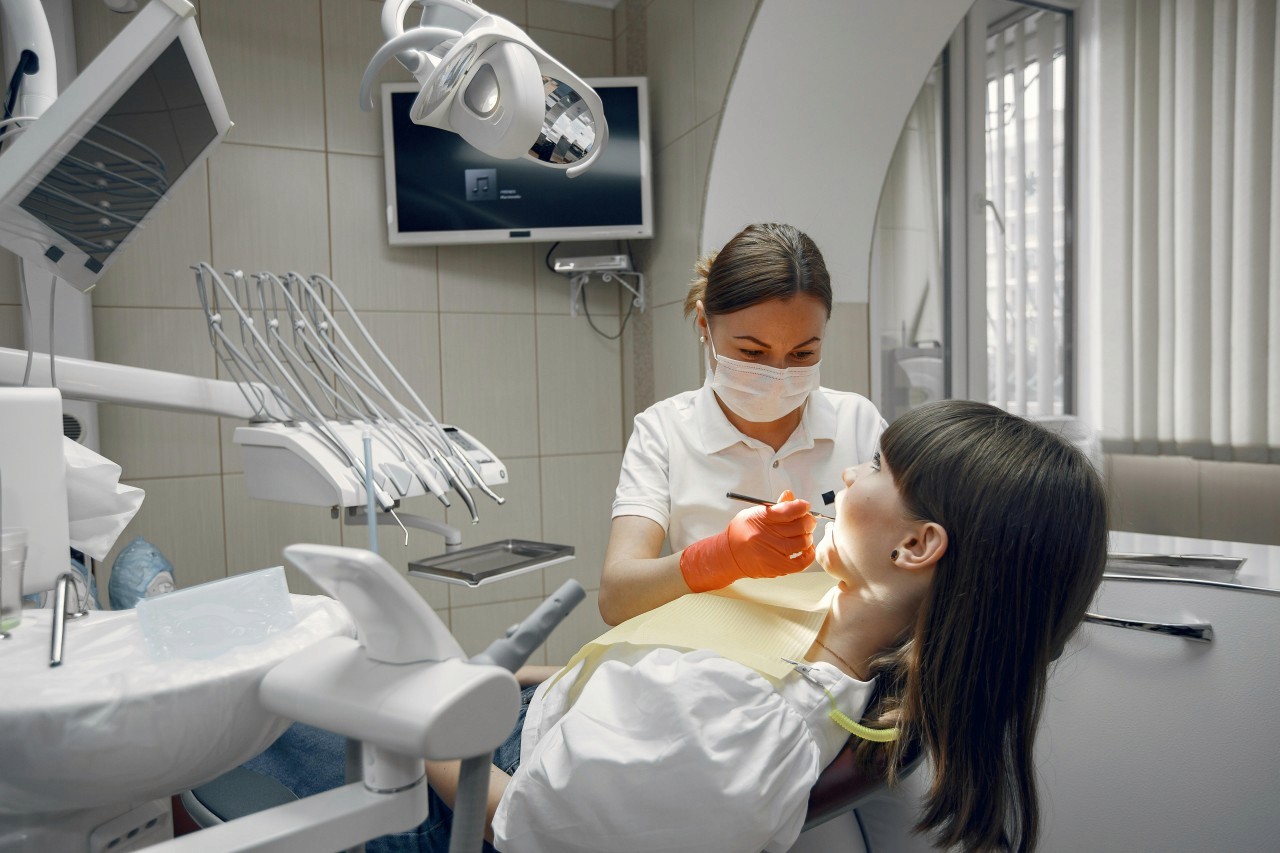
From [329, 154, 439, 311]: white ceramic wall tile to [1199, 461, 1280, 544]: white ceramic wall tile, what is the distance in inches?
100

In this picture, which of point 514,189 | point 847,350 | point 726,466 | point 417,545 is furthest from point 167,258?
point 847,350

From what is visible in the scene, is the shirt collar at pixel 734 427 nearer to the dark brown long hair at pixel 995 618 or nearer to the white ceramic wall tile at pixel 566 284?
the dark brown long hair at pixel 995 618

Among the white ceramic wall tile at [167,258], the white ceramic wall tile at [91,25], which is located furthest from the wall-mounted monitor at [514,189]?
the white ceramic wall tile at [91,25]

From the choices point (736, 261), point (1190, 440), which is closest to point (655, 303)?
point (736, 261)

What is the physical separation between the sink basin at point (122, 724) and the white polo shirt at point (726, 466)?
0.86 m

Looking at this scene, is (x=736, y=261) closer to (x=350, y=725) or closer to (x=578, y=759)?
(x=578, y=759)

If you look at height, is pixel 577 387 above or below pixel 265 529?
above

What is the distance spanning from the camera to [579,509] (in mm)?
3088

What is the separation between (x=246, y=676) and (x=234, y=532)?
2117 mm

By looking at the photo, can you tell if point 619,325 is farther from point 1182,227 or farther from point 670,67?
point 1182,227

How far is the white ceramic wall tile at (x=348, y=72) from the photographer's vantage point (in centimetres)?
268

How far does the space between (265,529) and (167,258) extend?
92 cm

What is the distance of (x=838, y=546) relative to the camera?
1104 millimetres

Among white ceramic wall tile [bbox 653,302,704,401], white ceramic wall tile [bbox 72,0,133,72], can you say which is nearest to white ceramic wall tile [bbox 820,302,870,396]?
white ceramic wall tile [bbox 653,302,704,401]
